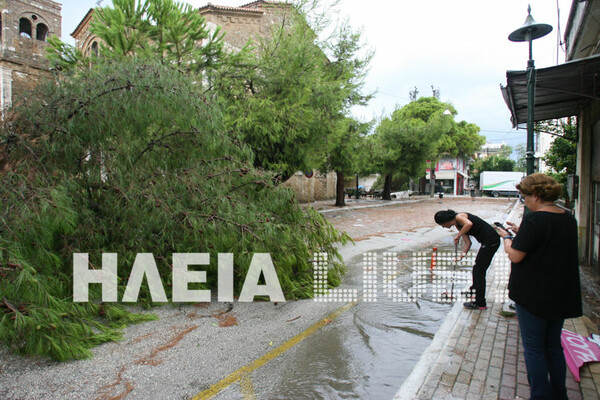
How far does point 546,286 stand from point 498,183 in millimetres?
49583

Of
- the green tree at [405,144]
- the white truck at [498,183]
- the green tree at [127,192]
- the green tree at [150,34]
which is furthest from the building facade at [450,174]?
the green tree at [127,192]

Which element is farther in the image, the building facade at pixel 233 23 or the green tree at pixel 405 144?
the green tree at pixel 405 144

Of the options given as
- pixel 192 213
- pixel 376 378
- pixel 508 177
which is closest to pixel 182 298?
pixel 192 213

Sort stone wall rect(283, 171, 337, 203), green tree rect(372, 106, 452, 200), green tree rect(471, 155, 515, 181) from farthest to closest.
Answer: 1. green tree rect(471, 155, 515, 181)
2. green tree rect(372, 106, 452, 200)
3. stone wall rect(283, 171, 337, 203)

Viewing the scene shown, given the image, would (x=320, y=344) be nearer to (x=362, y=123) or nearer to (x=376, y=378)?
(x=376, y=378)

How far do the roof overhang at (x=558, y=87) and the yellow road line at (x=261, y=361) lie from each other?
4.41 m

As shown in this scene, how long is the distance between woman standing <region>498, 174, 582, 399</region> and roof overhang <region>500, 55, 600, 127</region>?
2.98 metres

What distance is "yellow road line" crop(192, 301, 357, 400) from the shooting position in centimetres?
326

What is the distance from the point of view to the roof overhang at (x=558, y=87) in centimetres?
514

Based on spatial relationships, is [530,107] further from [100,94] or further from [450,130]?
[450,130]

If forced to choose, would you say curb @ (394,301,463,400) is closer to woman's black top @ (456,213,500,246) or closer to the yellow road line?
woman's black top @ (456,213,500,246)

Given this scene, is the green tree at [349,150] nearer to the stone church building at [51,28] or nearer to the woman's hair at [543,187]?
the stone church building at [51,28]

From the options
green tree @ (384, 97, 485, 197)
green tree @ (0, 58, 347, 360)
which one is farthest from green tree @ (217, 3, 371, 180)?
green tree @ (384, 97, 485, 197)

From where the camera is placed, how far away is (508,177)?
46.0 metres
